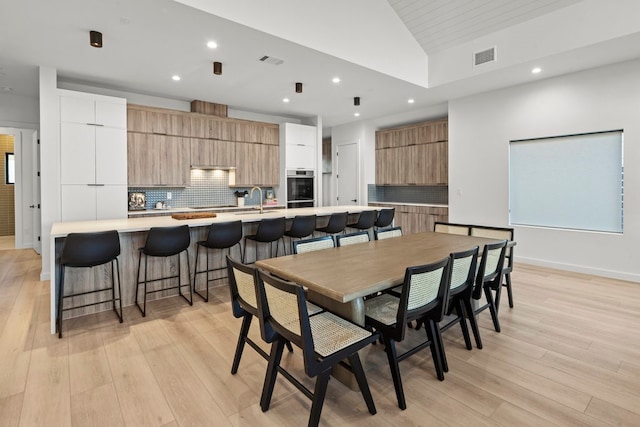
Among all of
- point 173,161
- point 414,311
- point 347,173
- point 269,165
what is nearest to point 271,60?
point 173,161

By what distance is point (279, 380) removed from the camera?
2.21 metres

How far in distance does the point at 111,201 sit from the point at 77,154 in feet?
2.46

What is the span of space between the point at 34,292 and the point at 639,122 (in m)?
7.63

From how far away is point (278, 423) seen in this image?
1.80 m

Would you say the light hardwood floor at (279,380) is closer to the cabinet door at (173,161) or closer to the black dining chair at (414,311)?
the black dining chair at (414,311)

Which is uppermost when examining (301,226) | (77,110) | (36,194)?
(77,110)

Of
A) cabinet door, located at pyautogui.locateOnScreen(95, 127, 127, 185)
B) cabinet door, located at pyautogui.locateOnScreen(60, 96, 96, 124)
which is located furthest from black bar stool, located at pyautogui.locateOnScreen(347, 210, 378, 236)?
cabinet door, located at pyautogui.locateOnScreen(60, 96, 96, 124)

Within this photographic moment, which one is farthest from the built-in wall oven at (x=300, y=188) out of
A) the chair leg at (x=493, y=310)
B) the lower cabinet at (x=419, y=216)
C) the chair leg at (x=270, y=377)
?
the chair leg at (x=270, y=377)

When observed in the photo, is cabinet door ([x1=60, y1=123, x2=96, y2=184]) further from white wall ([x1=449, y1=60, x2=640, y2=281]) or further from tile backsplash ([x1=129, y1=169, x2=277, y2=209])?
white wall ([x1=449, y1=60, x2=640, y2=281])

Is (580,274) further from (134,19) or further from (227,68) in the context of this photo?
(134,19)

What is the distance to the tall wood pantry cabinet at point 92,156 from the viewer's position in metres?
4.52

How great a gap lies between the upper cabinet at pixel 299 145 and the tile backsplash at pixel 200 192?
3.77 feet

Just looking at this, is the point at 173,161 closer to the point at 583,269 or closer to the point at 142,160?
the point at 142,160

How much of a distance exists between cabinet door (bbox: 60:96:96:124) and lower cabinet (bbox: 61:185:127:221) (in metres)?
0.90
